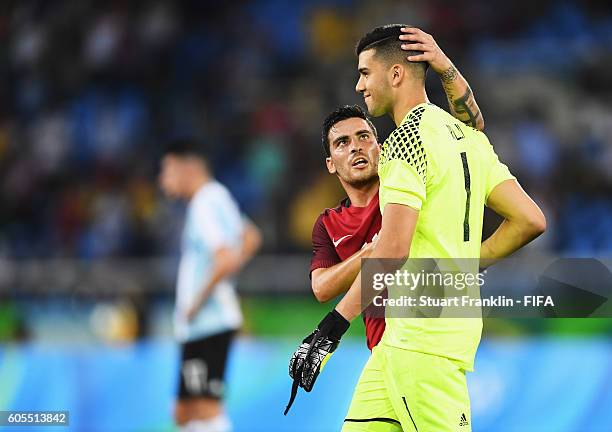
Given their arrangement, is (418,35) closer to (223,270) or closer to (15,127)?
(223,270)

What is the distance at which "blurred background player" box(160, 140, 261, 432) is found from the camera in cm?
762

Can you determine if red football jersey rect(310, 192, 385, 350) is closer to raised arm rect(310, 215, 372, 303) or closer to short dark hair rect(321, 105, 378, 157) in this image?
raised arm rect(310, 215, 372, 303)

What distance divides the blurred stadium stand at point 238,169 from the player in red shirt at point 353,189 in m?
2.22

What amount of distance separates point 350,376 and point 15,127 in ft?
28.7

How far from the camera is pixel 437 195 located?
3.78 meters

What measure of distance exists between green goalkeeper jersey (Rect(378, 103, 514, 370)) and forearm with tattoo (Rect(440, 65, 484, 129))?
0.22m

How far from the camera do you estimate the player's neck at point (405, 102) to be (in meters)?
3.95

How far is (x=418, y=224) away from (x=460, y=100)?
0.63 meters

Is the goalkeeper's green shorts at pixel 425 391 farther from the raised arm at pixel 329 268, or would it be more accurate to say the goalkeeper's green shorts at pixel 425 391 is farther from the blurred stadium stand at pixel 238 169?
the blurred stadium stand at pixel 238 169

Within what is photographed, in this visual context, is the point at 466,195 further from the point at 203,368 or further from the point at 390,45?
the point at 203,368

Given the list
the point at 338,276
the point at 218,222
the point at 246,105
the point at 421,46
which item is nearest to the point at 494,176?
the point at 421,46

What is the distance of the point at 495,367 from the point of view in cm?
778

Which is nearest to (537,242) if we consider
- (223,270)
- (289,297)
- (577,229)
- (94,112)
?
(577,229)

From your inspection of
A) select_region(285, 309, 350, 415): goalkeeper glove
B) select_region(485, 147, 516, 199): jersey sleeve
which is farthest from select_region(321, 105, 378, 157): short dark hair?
select_region(285, 309, 350, 415): goalkeeper glove
